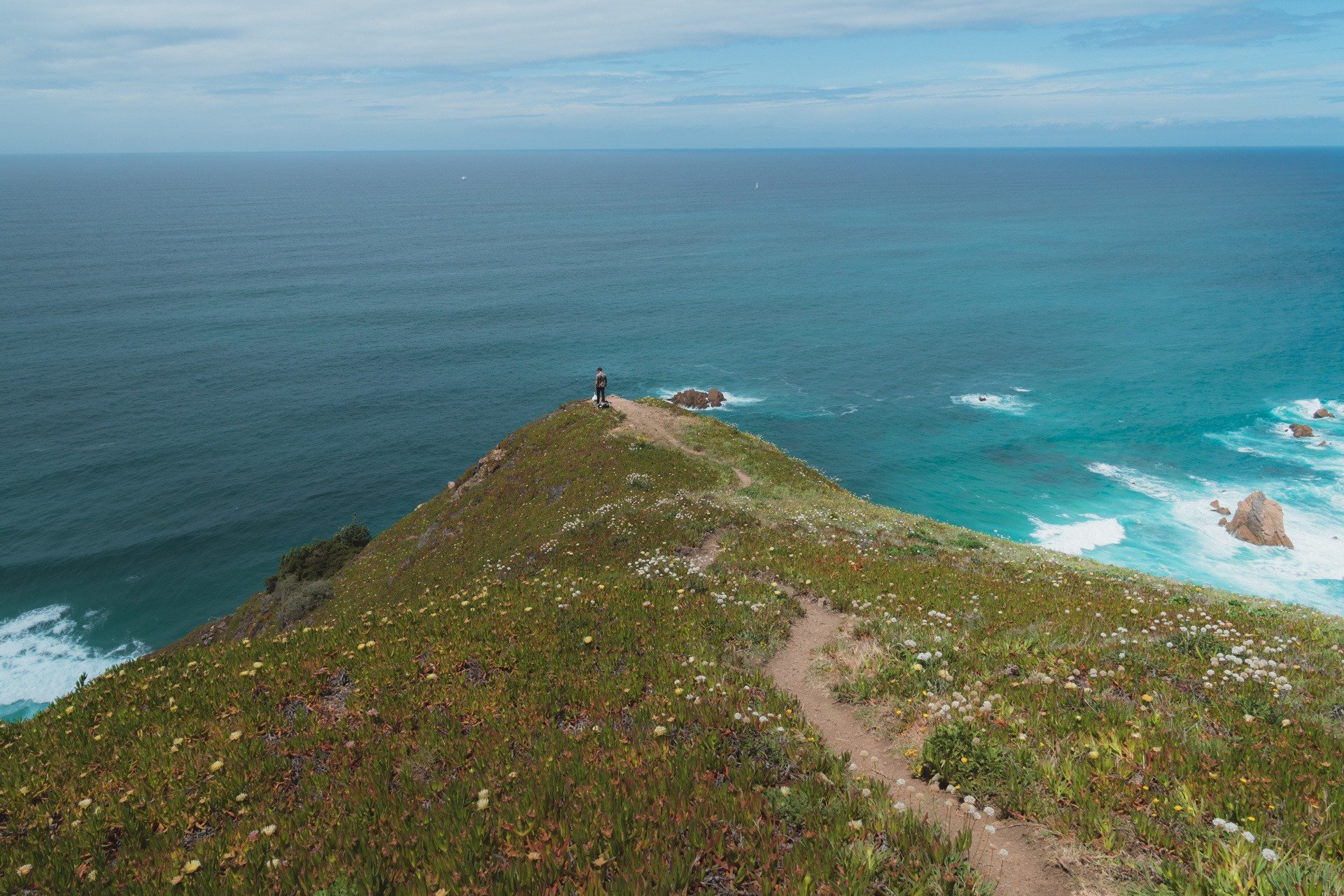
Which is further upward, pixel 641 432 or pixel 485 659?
pixel 485 659

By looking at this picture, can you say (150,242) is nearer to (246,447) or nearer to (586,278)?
(586,278)

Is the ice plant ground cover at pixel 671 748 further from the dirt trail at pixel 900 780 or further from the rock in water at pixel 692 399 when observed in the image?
the rock in water at pixel 692 399

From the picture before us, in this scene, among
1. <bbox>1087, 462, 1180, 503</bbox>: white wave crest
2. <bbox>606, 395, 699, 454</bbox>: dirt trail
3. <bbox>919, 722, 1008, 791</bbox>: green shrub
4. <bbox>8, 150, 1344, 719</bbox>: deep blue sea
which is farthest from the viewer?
<bbox>1087, 462, 1180, 503</bbox>: white wave crest

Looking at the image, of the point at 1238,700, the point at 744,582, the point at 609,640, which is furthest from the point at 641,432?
the point at 1238,700

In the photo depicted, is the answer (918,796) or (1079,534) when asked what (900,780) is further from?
(1079,534)

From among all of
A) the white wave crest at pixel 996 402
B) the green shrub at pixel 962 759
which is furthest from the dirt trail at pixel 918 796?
the white wave crest at pixel 996 402

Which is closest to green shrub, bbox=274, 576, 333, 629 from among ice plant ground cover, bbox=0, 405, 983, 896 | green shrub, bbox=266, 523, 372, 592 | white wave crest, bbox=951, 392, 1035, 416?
green shrub, bbox=266, 523, 372, 592

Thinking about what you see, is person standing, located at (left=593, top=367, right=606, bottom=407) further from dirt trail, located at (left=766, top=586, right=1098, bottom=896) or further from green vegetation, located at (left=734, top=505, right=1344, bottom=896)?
dirt trail, located at (left=766, top=586, right=1098, bottom=896)

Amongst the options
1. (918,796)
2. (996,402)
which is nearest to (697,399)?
(996,402)

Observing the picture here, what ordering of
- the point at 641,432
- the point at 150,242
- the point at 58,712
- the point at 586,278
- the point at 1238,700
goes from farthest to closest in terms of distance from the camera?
the point at 150,242, the point at 586,278, the point at 641,432, the point at 58,712, the point at 1238,700
